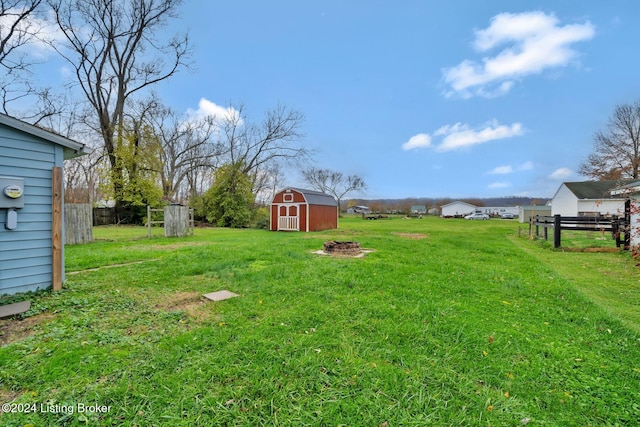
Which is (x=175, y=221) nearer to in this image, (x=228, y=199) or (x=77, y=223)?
(x=77, y=223)

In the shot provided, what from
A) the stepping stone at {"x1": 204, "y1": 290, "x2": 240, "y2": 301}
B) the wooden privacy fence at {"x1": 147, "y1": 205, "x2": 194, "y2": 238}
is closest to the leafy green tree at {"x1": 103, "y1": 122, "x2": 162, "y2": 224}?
the wooden privacy fence at {"x1": 147, "y1": 205, "x2": 194, "y2": 238}

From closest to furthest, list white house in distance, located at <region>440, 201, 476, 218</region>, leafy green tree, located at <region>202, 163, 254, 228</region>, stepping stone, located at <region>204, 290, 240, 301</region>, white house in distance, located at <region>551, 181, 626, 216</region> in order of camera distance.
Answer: stepping stone, located at <region>204, 290, 240, 301</region>
white house in distance, located at <region>551, 181, 626, 216</region>
leafy green tree, located at <region>202, 163, 254, 228</region>
white house in distance, located at <region>440, 201, 476, 218</region>

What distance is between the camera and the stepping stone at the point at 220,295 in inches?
152

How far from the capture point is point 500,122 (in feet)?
63.2

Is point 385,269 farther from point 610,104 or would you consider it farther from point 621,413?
point 610,104

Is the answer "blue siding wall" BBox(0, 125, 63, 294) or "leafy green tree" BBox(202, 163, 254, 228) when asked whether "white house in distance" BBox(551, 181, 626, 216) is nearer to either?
"leafy green tree" BBox(202, 163, 254, 228)

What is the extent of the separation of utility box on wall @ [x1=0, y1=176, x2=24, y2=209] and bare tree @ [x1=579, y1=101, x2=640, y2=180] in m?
33.2

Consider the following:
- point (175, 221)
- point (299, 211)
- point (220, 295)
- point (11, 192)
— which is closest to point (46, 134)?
point (11, 192)

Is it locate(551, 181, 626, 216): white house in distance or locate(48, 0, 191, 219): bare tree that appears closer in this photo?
locate(48, 0, 191, 219): bare tree

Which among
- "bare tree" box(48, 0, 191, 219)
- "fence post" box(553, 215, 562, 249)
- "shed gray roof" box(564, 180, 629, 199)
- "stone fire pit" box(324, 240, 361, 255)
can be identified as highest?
"bare tree" box(48, 0, 191, 219)

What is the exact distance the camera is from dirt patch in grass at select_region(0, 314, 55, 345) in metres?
2.70

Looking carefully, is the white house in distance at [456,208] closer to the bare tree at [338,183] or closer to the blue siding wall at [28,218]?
the bare tree at [338,183]

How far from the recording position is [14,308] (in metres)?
3.33

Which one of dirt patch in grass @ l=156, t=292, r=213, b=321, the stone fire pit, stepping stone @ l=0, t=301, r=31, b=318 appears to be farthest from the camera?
the stone fire pit
